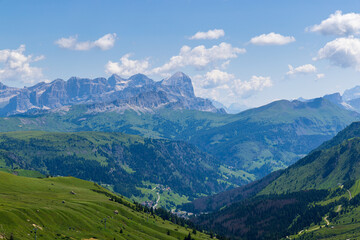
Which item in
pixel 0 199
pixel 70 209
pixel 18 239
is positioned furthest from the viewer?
pixel 70 209

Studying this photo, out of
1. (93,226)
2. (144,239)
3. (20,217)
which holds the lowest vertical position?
(144,239)

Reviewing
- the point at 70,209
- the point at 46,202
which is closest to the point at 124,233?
the point at 70,209

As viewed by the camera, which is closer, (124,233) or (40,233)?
(40,233)

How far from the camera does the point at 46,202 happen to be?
195 m

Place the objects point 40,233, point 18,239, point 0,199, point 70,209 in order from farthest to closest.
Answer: point 70,209
point 0,199
point 40,233
point 18,239

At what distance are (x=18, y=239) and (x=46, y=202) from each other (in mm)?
67587

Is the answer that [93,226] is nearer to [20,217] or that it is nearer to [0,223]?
[20,217]

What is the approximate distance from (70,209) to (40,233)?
150 ft

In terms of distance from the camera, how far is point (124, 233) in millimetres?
193875

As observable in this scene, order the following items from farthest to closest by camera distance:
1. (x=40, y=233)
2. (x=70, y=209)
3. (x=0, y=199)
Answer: (x=70, y=209)
(x=0, y=199)
(x=40, y=233)

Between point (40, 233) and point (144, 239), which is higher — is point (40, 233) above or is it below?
above

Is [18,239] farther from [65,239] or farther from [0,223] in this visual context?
[65,239]

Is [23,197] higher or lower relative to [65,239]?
higher

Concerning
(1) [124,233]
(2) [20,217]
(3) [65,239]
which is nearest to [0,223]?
(2) [20,217]
